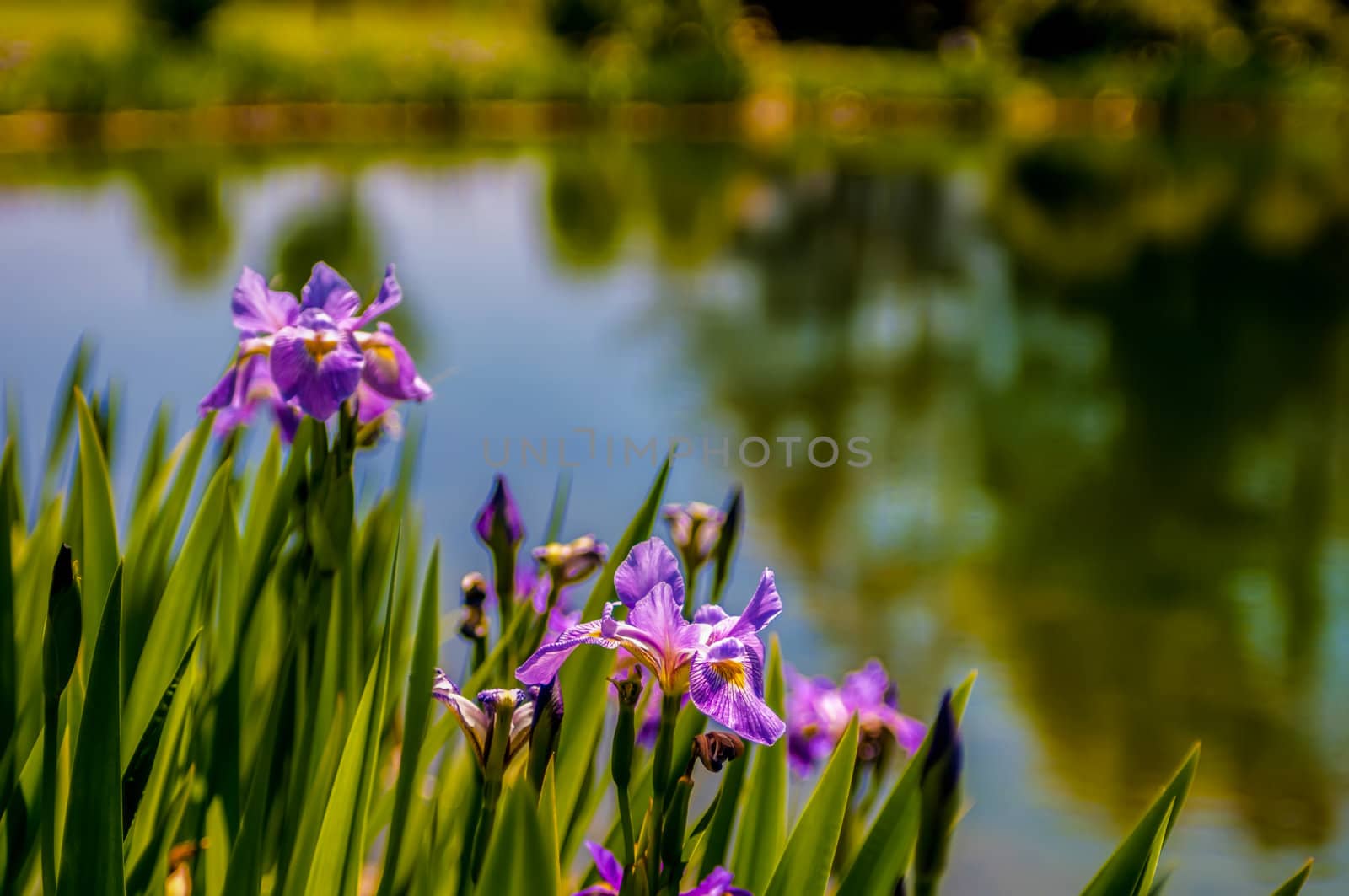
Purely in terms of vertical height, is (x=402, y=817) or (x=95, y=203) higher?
(x=95, y=203)

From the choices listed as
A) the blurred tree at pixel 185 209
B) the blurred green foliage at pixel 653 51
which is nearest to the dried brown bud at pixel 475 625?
the blurred tree at pixel 185 209

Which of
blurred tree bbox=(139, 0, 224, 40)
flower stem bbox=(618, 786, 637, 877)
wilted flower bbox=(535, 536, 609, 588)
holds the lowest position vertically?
flower stem bbox=(618, 786, 637, 877)

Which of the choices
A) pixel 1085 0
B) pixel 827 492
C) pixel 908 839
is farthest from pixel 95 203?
pixel 1085 0

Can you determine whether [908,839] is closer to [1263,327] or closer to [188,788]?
[188,788]

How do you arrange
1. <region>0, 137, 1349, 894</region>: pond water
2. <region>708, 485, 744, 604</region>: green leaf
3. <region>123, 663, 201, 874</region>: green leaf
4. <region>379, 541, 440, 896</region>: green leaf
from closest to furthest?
<region>379, 541, 440, 896</region>: green leaf
<region>123, 663, 201, 874</region>: green leaf
<region>708, 485, 744, 604</region>: green leaf
<region>0, 137, 1349, 894</region>: pond water

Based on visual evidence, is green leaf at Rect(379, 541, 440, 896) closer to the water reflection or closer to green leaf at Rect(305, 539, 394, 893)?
green leaf at Rect(305, 539, 394, 893)

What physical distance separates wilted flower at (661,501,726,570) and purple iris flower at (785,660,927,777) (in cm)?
27

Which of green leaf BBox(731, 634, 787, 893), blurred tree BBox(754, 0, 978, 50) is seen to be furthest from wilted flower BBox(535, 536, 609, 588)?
blurred tree BBox(754, 0, 978, 50)

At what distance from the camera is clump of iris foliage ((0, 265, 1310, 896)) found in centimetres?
77

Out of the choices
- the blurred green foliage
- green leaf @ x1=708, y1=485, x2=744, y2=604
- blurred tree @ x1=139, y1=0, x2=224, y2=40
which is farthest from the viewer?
blurred tree @ x1=139, y1=0, x2=224, y2=40

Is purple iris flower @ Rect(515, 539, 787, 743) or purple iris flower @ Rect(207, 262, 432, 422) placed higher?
purple iris flower @ Rect(207, 262, 432, 422)

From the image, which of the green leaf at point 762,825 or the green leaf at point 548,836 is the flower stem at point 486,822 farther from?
the green leaf at point 762,825

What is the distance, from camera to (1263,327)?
666 cm

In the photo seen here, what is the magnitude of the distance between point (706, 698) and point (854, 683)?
27.4 inches
